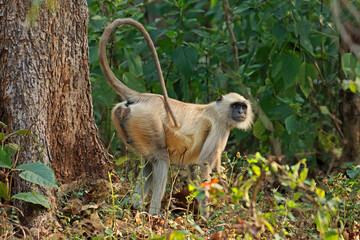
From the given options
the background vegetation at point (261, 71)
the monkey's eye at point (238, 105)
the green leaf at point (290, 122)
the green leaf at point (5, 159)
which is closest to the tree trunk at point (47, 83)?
the green leaf at point (5, 159)

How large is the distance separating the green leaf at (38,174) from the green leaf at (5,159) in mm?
70

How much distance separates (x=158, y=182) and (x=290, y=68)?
212 centimetres

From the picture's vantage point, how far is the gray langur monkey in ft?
15.9

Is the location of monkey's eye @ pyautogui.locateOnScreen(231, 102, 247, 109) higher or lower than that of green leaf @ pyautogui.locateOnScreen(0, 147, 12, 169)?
higher

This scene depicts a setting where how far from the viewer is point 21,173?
3.60 metres

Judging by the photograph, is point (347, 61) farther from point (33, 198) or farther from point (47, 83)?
point (33, 198)

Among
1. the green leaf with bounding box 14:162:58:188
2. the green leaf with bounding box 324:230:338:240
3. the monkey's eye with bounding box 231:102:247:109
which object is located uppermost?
the monkey's eye with bounding box 231:102:247:109

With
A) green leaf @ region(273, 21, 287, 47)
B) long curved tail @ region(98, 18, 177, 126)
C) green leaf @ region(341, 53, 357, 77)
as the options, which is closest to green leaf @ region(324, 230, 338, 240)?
green leaf @ region(341, 53, 357, 77)

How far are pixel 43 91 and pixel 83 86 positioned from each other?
17.3 inches

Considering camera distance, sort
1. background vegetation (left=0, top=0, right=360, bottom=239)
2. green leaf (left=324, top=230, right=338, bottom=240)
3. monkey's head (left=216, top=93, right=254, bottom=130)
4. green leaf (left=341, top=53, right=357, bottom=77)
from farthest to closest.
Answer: monkey's head (left=216, top=93, right=254, bottom=130)
background vegetation (left=0, top=0, right=360, bottom=239)
green leaf (left=341, top=53, right=357, bottom=77)
green leaf (left=324, top=230, right=338, bottom=240)

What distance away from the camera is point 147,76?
20.6 ft

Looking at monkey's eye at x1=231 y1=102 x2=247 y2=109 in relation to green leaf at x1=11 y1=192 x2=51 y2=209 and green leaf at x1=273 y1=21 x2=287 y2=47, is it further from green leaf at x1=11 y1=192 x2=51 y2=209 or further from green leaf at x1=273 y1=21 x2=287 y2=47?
green leaf at x1=11 y1=192 x2=51 y2=209

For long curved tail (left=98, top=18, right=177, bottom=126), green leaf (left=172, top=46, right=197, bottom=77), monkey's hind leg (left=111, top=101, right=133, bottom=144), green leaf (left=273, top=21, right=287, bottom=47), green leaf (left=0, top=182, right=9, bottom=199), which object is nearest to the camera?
green leaf (left=0, top=182, right=9, bottom=199)

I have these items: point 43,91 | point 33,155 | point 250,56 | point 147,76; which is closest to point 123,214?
point 33,155
